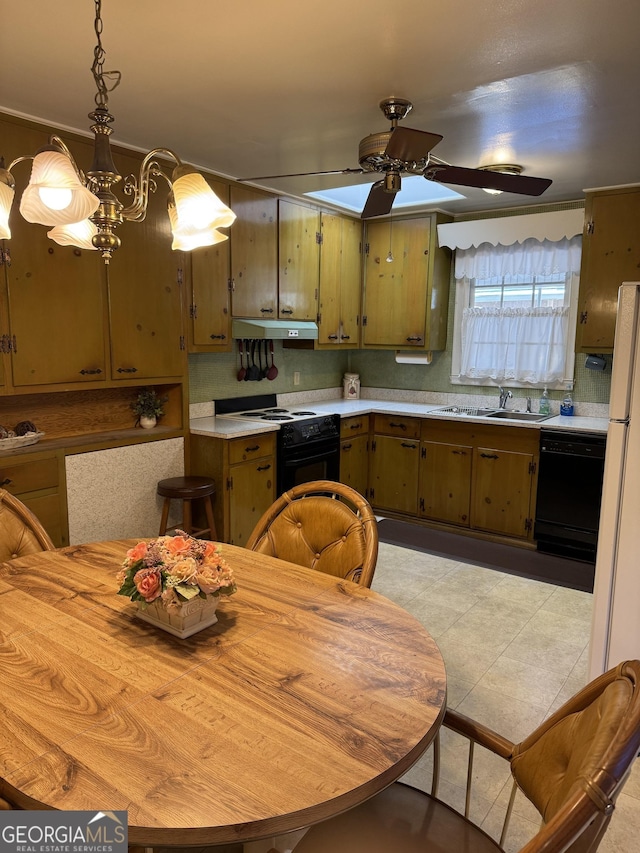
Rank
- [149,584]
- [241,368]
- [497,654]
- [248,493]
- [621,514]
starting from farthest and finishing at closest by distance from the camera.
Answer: [241,368] < [248,493] < [497,654] < [621,514] < [149,584]

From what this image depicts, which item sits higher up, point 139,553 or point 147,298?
point 147,298

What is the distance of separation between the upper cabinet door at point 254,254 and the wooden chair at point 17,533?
217 cm

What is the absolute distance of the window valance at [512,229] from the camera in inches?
171

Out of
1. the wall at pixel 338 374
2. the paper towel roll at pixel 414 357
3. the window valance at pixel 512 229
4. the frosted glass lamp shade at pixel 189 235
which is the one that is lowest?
the wall at pixel 338 374

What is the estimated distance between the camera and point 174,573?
1.43 m

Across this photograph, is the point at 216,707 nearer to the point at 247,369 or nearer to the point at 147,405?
the point at 147,405

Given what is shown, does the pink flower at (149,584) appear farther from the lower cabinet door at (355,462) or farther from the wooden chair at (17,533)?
the lower cabinet door at (355,462)

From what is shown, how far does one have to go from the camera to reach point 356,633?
1.52m

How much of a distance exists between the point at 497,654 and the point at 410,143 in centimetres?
230

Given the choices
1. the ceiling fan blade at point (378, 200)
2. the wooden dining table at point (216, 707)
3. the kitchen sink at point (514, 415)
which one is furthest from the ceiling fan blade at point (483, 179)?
the kitchen sink at point (514, 415)

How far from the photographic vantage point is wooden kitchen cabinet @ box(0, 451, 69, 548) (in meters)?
2.84

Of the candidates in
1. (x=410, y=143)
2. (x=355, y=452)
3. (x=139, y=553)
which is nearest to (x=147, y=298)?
(x=410, y=143)

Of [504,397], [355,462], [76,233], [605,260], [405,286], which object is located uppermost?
[605,260]

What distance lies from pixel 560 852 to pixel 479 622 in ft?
8.05
